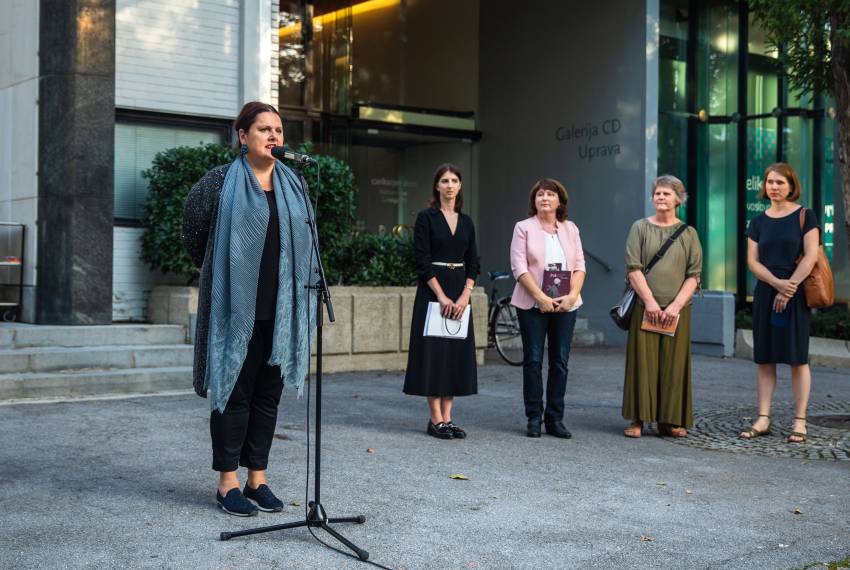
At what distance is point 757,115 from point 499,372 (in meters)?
9.72

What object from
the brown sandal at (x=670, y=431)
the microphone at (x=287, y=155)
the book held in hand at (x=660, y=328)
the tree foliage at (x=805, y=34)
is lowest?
the brown sandal at (x=670, y=431)

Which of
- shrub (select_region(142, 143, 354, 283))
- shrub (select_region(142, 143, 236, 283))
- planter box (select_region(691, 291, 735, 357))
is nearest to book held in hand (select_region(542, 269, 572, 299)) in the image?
shrub (select_region(142, 143, 354, 283))

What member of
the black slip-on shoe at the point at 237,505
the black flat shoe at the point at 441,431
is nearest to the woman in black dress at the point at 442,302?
the black flat shoe at the point at 441,431

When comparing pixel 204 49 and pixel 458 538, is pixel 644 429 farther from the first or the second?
pixel 204 49

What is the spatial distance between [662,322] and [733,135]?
12.9 m

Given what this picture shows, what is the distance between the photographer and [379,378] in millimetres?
11562

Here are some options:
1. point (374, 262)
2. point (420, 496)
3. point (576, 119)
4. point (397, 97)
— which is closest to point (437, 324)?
point (420, 496)

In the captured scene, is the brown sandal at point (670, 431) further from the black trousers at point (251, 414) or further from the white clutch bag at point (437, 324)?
the black trousers at point (251, 414)

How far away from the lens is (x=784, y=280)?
7.95 m

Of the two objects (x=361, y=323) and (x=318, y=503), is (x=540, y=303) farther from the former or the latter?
(x=361, y=323)

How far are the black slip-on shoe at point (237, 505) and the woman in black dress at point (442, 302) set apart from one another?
267 centimetres

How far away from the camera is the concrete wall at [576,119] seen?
691 inches

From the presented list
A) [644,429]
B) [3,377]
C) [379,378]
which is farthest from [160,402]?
[644,429]

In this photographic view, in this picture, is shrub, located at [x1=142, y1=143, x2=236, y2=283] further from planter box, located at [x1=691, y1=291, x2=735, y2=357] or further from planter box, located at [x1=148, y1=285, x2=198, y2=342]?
planter box, located at [x1=691, y1=291, x2=735, y2=357]
